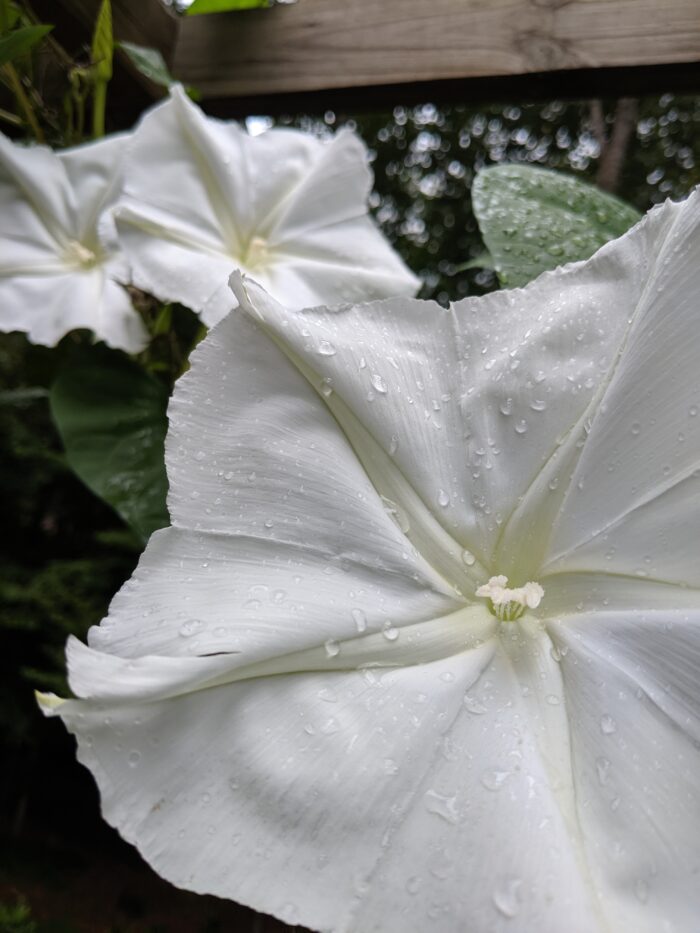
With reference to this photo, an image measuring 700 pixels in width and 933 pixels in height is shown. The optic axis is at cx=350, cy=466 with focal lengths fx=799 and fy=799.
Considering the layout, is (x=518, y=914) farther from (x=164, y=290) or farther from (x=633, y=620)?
(x=164, y=290)

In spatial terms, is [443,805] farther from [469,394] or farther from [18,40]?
[18,40]

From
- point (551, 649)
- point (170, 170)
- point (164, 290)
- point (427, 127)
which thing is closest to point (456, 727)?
point (551, 649)

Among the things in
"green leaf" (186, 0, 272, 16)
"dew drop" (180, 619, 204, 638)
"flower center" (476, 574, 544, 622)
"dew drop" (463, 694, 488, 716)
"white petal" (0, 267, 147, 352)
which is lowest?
"dew drop" (180, 619, 204, 638)

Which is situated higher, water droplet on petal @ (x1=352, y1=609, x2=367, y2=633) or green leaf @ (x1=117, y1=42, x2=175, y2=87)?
green leaf @ (x1=117, y1=42, x2=175, y2=87)

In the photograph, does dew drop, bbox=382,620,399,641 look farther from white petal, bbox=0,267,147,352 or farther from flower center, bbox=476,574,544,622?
white petal, bbox=0,267,147,352

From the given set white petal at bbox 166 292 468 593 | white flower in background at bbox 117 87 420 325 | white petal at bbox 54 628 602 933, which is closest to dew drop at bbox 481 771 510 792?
white petal at bbox 54 628 602 933

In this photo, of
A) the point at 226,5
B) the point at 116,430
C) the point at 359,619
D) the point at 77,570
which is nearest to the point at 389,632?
the point at 359,619
